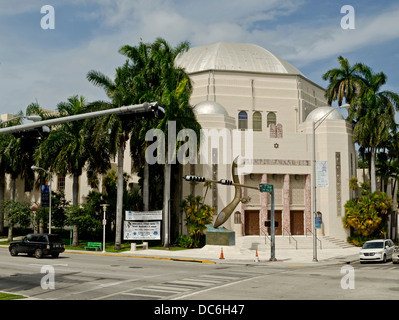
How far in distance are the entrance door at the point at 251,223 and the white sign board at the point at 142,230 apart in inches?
431

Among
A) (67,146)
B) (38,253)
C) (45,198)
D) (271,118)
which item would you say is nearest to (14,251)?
(38,253)

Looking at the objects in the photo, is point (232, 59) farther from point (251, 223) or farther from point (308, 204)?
point (251, 223)

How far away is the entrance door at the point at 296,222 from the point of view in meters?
53.8

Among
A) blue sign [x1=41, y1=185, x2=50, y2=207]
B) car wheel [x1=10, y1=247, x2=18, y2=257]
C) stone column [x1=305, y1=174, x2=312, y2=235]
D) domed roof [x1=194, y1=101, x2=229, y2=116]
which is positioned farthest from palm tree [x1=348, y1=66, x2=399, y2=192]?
car wheel [x1=10, y1=247, x2=18, y2=257]

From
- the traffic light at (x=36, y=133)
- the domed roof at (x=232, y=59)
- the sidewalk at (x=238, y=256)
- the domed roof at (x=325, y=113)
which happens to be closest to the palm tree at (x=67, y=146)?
the sidewalk at (x=238, y=256)

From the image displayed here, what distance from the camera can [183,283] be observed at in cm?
2167

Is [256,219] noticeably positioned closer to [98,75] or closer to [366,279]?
[98,75]

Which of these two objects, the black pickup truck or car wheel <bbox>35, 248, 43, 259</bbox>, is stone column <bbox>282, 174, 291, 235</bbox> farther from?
car wheel <bbox>35, 248, 43, 259</bbox>

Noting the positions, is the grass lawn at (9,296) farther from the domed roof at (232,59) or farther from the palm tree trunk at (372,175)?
the domed roof at (232,59)

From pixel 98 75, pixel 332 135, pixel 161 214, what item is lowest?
pixel 161 214

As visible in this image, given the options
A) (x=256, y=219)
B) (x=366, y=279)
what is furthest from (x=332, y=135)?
(x=366, y=279)

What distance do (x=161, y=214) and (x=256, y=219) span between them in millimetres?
11928

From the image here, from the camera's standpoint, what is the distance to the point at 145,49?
46.6 m

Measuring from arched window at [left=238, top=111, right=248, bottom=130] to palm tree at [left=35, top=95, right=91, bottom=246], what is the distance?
20419mm
